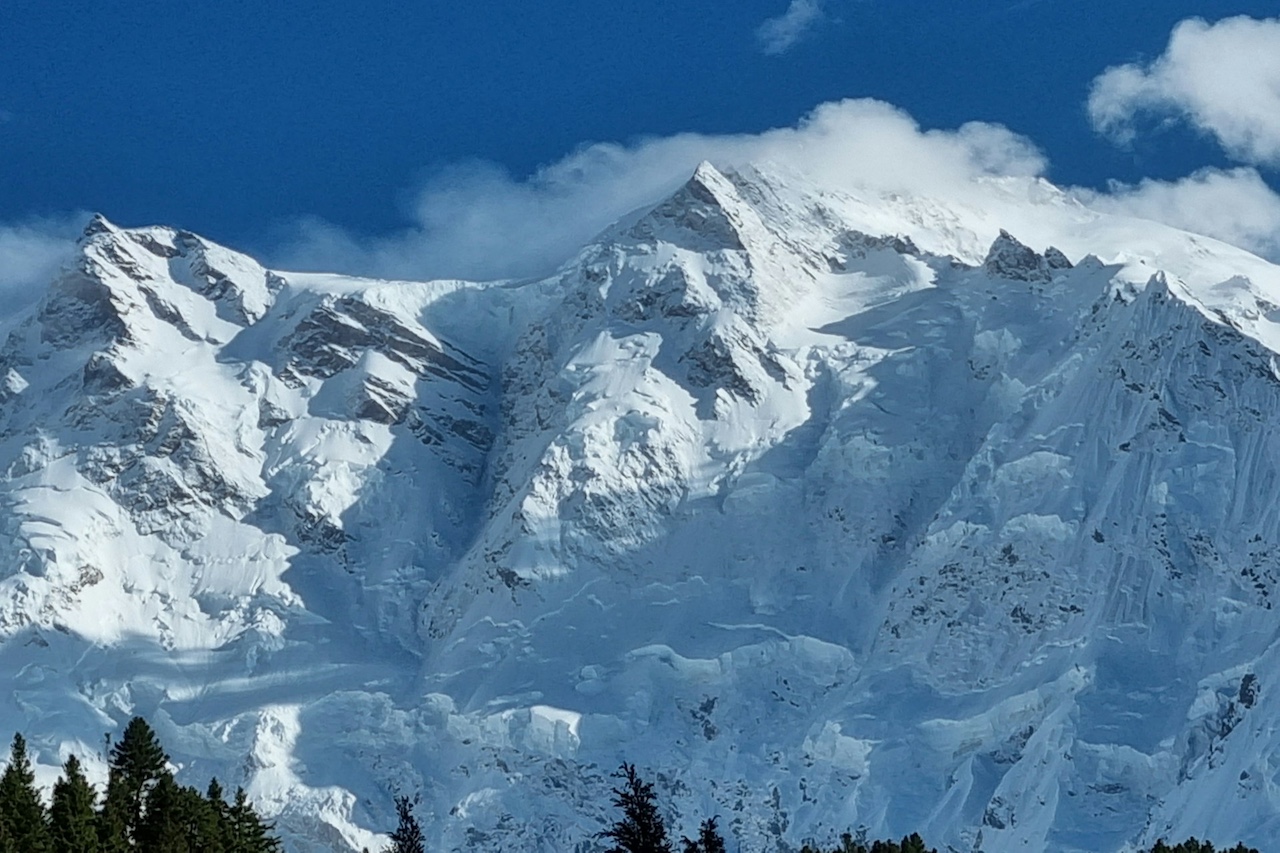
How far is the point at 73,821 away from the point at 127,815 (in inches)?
442

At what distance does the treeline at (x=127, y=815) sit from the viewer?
99500mm

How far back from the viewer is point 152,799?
11175 centimetres

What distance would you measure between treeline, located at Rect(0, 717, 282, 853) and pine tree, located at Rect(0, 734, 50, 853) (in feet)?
0.13

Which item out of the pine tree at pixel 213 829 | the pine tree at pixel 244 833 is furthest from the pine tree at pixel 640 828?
the pine tree at pixel 244 833

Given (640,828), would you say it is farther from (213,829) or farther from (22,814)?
(213,829)

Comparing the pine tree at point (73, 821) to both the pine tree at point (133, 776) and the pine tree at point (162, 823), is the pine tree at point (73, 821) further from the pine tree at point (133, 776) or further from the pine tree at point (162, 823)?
the pine tree at point (133, 776)

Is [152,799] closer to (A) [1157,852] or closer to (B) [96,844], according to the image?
(B) [96,844]

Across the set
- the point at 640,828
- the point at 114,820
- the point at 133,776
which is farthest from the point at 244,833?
the point at 640,828

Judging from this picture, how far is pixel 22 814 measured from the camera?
9950 cm

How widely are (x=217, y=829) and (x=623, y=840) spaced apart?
3394 cm

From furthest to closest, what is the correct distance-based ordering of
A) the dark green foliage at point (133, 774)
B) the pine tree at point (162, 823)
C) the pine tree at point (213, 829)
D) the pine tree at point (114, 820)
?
1. the dark green foliage at point (133, 774)
2. the pine tree at point (213, 829)
3. the pine tree at point (162, 823)
4. the pine tree at point (114, 820)

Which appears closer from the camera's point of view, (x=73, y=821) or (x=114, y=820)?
(x=73, y=821)

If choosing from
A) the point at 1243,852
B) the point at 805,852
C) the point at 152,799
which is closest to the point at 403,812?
the point at 152,799

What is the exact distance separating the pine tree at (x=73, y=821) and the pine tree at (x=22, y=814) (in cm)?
54
